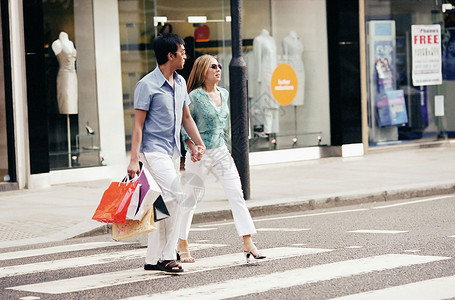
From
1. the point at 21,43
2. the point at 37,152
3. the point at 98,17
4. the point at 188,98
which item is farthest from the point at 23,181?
the point at 188,98

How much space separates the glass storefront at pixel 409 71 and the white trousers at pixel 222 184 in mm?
12336

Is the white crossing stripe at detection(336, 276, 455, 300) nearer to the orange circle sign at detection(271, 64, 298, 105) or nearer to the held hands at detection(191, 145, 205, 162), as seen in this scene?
the held hands at detection(191, 145, 205, 162)

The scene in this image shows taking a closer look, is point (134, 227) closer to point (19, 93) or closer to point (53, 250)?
point (53, 250)

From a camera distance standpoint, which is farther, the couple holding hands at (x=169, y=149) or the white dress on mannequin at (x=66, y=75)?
the white dress on mannequin at (x=66, y=75)

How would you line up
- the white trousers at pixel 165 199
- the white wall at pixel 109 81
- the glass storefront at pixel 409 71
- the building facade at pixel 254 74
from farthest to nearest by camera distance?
the glass storefront at pixel 409 71 → the white wall at pixel 109 81 → the building facade at pixel 254 74 → the white trousers at pixel 165 199

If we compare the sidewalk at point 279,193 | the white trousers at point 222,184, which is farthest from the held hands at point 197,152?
the sidewalk at point 279,193

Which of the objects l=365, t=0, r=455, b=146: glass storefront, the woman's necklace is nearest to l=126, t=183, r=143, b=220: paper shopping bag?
the woman's necklace

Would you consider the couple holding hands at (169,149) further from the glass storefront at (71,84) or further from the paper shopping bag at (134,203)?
the glass storefront at (71,84)

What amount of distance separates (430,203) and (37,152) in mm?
6213

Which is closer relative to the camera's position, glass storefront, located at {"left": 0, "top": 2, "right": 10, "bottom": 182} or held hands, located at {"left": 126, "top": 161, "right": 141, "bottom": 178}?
held hands, located at {"left": 126, "top": 161, "right": 141, "bottom": 178}

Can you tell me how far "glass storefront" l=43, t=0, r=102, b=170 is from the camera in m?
16.2

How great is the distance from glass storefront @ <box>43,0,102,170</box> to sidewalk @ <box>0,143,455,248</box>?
2.10ft

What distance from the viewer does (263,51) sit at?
62.6ft

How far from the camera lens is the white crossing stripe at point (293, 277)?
6.95 meters
